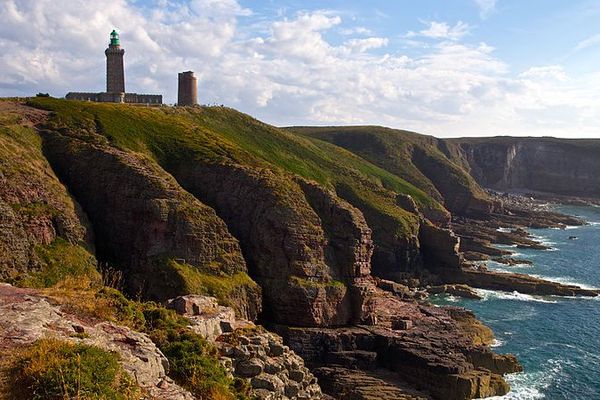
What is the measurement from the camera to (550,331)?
2557 inches

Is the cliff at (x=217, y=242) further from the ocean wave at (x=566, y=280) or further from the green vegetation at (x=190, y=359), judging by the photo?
the ocean wave at (x=566, y=280)

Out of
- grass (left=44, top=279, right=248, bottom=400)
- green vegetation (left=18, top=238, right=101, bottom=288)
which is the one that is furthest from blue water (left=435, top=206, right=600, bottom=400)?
green vegetation (left=18, top=238, right=101, bottom=288)

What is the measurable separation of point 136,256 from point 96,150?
49.1 ft

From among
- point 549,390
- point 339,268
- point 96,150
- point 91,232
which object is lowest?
point 549,390

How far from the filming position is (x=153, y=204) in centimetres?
5191

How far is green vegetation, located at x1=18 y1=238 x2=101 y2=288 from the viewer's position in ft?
139

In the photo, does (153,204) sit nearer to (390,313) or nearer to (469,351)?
(390,313)

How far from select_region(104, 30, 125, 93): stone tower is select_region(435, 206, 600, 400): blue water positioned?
74.3 metres

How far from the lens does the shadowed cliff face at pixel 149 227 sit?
48781 mm

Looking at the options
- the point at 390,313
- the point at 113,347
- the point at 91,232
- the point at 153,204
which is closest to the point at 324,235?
the point at 390,313

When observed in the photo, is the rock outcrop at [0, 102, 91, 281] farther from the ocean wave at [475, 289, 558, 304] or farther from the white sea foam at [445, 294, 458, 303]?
the ocean wave at [475, 289, 558, 304]

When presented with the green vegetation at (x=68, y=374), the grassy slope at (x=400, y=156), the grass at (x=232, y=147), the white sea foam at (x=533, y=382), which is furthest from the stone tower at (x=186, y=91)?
the green vegetation at (x=68, y=374)

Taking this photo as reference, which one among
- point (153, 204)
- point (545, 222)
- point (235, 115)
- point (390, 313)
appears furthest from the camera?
point (545, 222)

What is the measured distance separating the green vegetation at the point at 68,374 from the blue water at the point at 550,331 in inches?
1639
